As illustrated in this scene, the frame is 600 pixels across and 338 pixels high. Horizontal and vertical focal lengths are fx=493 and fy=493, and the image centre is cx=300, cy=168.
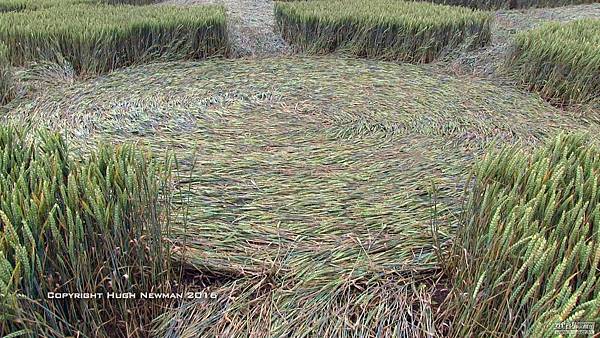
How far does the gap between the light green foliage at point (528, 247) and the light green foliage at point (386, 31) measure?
2.58m

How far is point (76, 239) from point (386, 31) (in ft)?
10.7

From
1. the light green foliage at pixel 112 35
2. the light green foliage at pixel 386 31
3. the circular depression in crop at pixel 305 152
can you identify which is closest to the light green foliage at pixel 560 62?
the circular depression in crop at pixel 305 152

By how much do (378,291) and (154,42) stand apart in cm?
296

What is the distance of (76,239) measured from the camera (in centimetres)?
115

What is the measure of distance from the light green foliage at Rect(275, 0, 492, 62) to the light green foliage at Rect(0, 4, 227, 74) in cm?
72

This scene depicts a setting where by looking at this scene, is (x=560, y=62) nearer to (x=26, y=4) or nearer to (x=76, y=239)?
(x=76, y=239)

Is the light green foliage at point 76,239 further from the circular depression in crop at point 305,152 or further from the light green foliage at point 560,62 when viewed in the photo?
the light green foliage at point 560,62

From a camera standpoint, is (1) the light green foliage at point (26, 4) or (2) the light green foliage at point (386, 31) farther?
(1) the light green foliage at point (26, 4)

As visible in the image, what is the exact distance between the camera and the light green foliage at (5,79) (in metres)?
3.00

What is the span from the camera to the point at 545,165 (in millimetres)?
1332

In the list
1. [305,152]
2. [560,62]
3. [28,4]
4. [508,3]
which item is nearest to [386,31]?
[560,62]

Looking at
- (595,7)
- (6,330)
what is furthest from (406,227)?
(595,7)

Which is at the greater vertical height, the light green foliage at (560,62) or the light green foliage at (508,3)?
the light green foliage at (508,3)

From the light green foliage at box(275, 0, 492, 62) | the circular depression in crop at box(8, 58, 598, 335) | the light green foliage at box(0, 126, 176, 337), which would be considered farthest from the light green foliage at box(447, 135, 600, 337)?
the light green foliage at box(275, 0, 492, 62)
